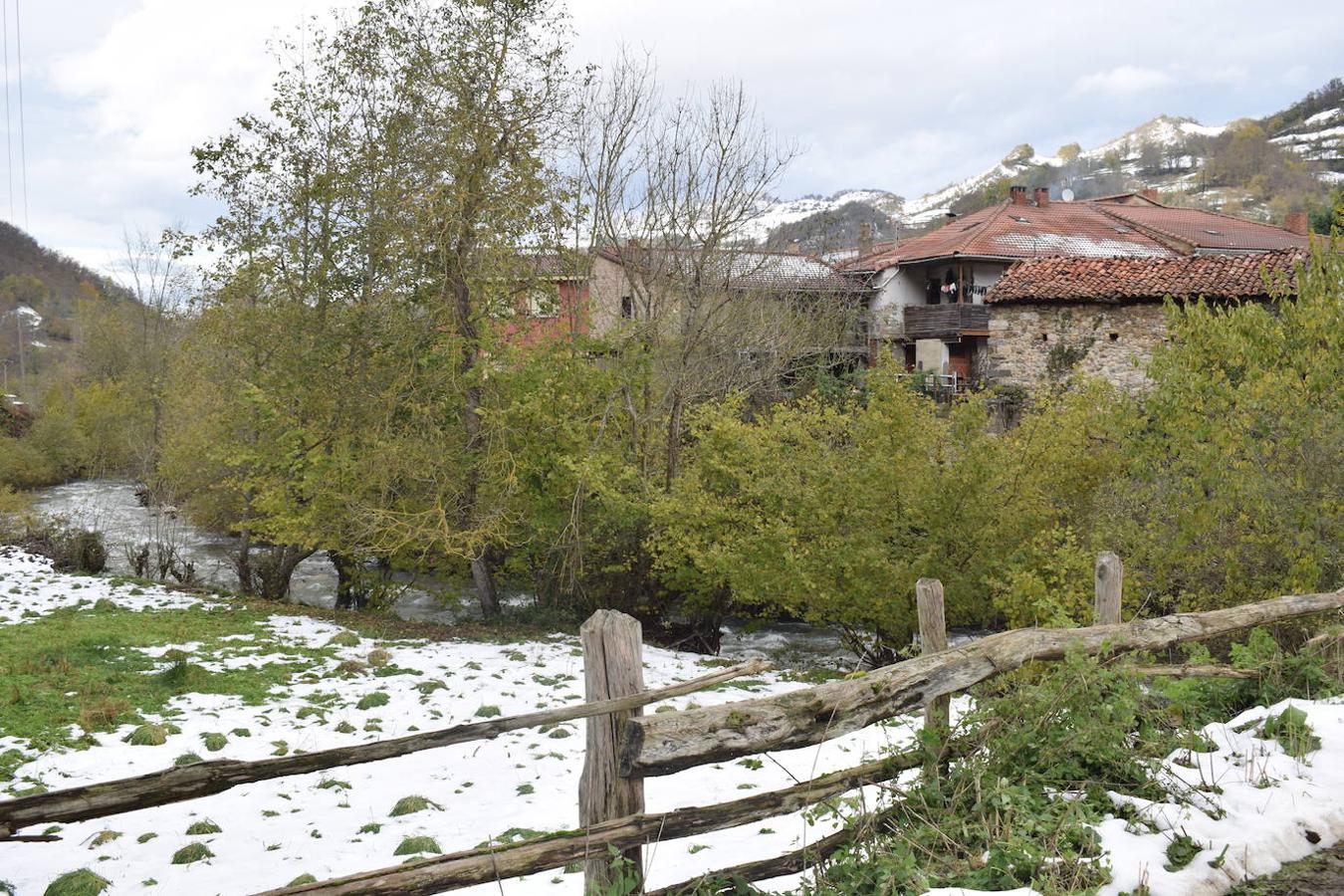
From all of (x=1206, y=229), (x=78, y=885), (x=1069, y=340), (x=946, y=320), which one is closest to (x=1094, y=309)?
(x=1069, y=340)

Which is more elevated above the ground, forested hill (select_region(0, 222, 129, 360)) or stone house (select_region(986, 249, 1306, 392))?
forested hill (select_region(0, 222, 129, 360))

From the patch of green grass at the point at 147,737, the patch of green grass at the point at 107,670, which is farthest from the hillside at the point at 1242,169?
the patch of green grass at the point at 147,737

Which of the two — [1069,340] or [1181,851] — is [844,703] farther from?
[1069,340]

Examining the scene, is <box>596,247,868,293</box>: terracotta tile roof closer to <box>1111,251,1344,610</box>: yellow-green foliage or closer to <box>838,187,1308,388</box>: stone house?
<box>1111,251,1344,610</box>: yellow-green foliage

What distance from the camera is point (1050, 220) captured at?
3778cm

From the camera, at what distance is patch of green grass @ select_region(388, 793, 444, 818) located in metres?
6.63

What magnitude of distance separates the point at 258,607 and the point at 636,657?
1294 centimetres

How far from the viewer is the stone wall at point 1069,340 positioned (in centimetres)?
1872

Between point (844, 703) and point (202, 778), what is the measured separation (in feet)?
7.49

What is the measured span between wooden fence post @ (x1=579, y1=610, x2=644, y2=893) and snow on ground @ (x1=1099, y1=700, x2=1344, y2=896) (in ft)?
5.39

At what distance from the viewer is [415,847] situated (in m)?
5.85

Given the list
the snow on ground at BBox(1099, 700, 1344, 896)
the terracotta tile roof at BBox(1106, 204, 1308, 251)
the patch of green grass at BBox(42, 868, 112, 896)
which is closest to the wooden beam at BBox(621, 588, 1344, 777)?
the snow on ground at BBox(1099, 700, 1344, 896)

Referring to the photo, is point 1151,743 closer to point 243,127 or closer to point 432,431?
point 432,431

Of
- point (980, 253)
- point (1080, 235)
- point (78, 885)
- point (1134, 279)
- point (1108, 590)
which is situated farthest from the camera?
point (1080, 235)
